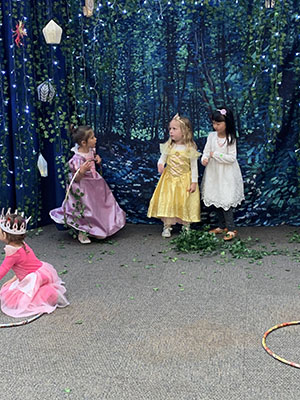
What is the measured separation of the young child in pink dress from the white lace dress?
1845 mm

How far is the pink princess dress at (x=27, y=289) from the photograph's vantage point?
9.34 feet

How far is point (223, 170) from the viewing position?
171 inches

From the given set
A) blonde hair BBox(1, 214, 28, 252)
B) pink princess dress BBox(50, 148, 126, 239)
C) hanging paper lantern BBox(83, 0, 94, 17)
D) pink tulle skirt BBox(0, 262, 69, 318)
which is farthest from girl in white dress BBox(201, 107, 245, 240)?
blonde hair BBox(1, 214, 28, 252)

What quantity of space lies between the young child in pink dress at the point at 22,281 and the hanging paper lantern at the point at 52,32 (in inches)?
73.8

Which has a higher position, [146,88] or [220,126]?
[146,88]

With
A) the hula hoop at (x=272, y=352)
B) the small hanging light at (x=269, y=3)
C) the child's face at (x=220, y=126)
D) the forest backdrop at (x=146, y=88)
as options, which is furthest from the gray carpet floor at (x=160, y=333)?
the small hanging light at (x=269, y=3)

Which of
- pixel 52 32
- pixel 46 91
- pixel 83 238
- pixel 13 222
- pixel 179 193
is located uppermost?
pixel 52 32

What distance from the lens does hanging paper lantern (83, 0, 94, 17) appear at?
4621mm

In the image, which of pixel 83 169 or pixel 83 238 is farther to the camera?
pixel 83 238

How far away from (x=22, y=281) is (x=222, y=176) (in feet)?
6.80

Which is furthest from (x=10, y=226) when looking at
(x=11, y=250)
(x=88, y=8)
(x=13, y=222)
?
(x=88, y=8)

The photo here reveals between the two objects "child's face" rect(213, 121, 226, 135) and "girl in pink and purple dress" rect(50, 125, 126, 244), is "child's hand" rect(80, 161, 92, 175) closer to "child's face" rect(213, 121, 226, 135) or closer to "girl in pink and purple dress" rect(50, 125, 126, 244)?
"girl in pink and purple dress" rect(50, 125, 126, 244)

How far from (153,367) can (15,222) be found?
1.15m

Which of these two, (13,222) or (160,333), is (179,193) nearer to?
(13,222)
